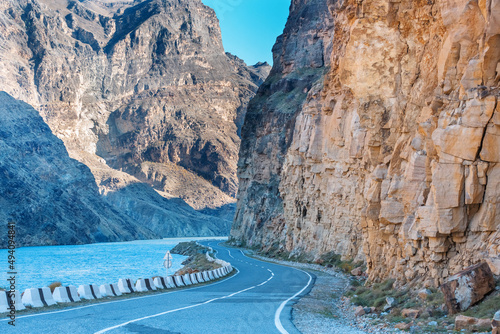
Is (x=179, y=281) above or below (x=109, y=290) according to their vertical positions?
above

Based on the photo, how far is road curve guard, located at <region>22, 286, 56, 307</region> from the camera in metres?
13.6

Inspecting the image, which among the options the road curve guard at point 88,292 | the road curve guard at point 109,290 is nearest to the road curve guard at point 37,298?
the road curve guard at point 88,292

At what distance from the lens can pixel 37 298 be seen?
13.8 metres

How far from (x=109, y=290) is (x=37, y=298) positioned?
381 centimetres

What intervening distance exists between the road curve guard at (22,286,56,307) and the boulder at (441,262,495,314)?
9.53 meters

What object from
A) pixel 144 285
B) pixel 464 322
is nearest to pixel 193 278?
pixel 144 285

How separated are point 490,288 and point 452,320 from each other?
3.33 ft

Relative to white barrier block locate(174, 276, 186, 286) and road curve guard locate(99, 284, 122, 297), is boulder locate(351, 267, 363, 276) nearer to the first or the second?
white barrier block locate(174, 276, 186, 286)

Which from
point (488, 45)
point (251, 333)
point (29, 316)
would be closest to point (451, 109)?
point (488, 45)

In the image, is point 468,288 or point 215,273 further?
point 215,273

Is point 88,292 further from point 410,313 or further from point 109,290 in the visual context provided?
point 410,313

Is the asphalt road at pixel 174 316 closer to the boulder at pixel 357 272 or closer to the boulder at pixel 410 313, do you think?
the boulder at pixel 410 313

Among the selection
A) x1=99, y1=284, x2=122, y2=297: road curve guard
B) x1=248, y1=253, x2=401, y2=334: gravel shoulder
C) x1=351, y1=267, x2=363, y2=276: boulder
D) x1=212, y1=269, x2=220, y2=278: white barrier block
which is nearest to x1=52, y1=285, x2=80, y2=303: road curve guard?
x1=99, y1=284, x2=122, y2=297: road curve guard

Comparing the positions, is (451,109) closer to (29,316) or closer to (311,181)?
(29,316)
